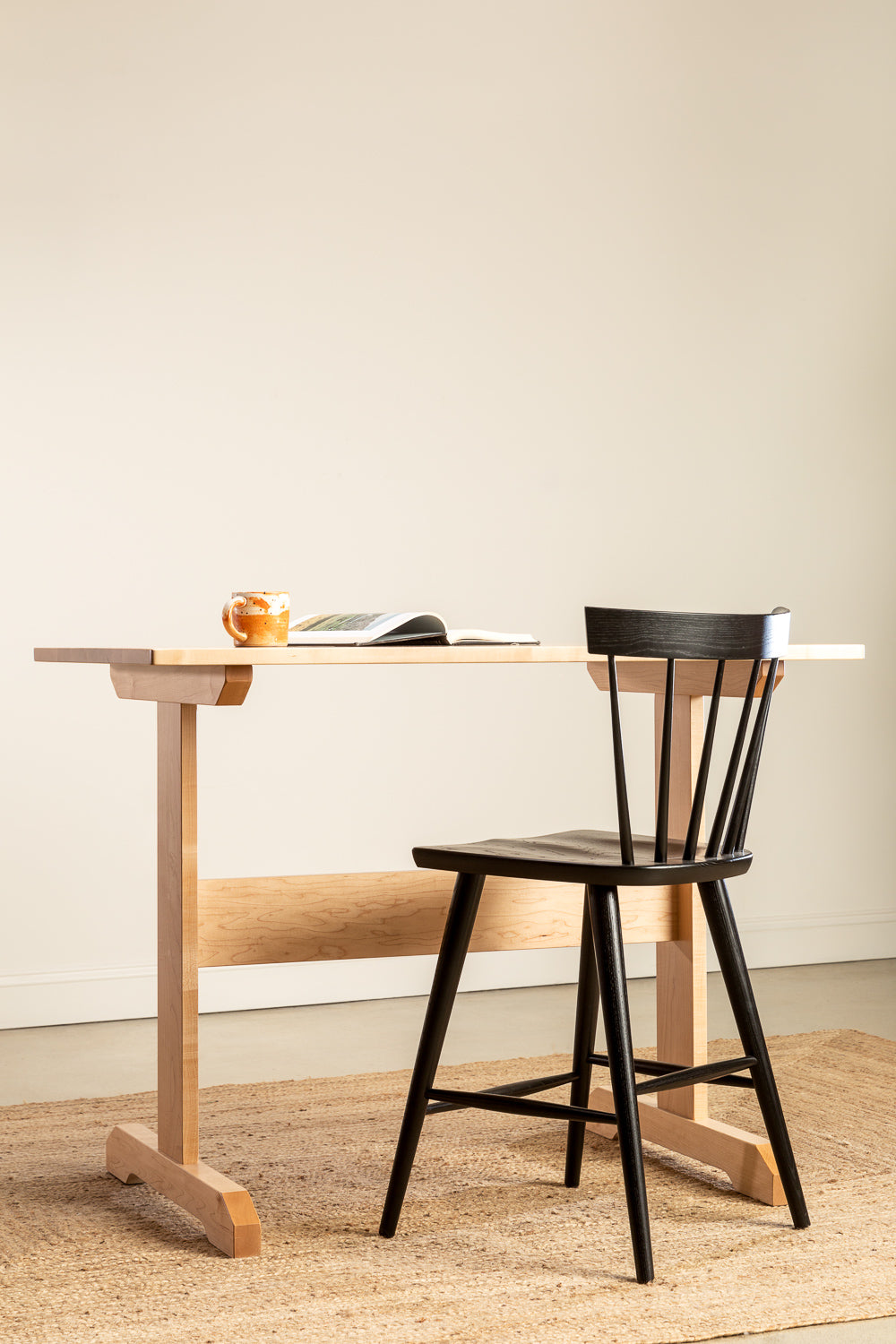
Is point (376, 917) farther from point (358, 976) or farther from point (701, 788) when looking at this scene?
point (358, 976)

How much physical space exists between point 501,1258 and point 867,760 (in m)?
2.46

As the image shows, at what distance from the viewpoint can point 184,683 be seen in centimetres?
191

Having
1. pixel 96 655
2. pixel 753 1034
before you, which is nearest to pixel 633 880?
pixel 753 1034

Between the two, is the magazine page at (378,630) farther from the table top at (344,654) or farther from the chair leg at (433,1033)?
the chair leg at (433,1033)

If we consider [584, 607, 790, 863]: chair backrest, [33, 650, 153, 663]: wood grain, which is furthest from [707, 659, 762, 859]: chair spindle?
[33, 650, 153, 663]: wood grain

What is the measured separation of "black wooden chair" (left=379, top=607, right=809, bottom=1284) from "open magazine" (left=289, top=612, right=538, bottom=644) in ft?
0.73

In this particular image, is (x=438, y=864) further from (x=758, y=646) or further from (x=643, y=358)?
(x=643, y=358)

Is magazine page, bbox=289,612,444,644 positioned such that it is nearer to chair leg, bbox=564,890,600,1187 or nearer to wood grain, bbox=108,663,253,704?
wood grain, bbox=108,663,253,704

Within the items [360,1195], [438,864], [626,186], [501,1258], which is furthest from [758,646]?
[626,186]

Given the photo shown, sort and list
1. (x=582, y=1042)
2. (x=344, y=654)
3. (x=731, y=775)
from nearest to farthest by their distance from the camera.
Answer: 1. (x=344, y=654)
2. (x=731, y=775)
3. (x=582, y=1042)

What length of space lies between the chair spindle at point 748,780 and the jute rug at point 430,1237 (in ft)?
1.78

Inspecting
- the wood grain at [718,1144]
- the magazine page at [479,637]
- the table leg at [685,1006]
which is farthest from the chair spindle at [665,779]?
the wood grain at [718,1144]

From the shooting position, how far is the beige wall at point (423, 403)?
124 inches

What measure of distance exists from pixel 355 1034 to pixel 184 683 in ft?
4.74
